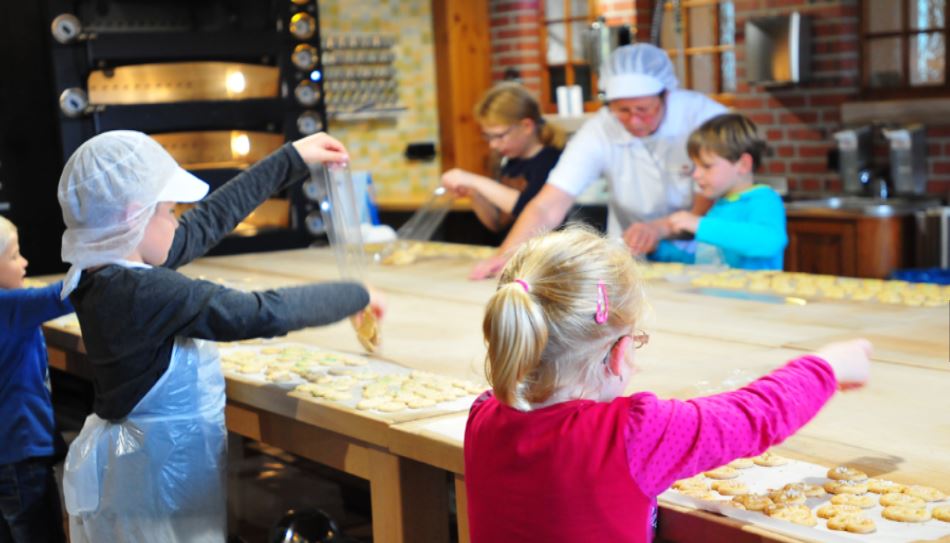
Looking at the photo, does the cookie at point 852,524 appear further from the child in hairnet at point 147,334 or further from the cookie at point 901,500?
the child in hairnet at point 147,334

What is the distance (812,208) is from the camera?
4.84 m

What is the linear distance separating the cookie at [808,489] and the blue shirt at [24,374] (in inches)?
57.1

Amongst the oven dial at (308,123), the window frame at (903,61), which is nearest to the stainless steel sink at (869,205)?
the window frame at (903,61)

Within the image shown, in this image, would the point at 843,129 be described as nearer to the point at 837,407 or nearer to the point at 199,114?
the point at 199,114

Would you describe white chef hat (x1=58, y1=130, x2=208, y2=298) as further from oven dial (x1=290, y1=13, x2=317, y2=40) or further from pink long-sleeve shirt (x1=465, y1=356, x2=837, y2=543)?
oven dial (x1=290, y1=13, x2=317, y2=40)

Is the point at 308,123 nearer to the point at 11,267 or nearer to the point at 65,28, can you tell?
the point at 65,28

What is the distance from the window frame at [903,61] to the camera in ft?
15.9

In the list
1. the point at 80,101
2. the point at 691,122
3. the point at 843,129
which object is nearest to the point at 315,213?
the point at 80,101

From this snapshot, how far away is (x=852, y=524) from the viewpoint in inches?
52.4

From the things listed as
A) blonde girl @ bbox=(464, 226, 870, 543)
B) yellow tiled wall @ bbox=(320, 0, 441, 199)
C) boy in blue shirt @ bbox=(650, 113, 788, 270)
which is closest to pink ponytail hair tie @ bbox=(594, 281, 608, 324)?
blonde girl @ bbox=(464, 226, 870, 543)

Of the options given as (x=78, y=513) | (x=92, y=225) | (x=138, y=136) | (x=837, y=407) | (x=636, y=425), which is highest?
(x=138, y=136)

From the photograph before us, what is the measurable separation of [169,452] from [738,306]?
1.39 meters

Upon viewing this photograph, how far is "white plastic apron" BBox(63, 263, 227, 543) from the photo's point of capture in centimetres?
201

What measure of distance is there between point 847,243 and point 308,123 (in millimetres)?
2148
